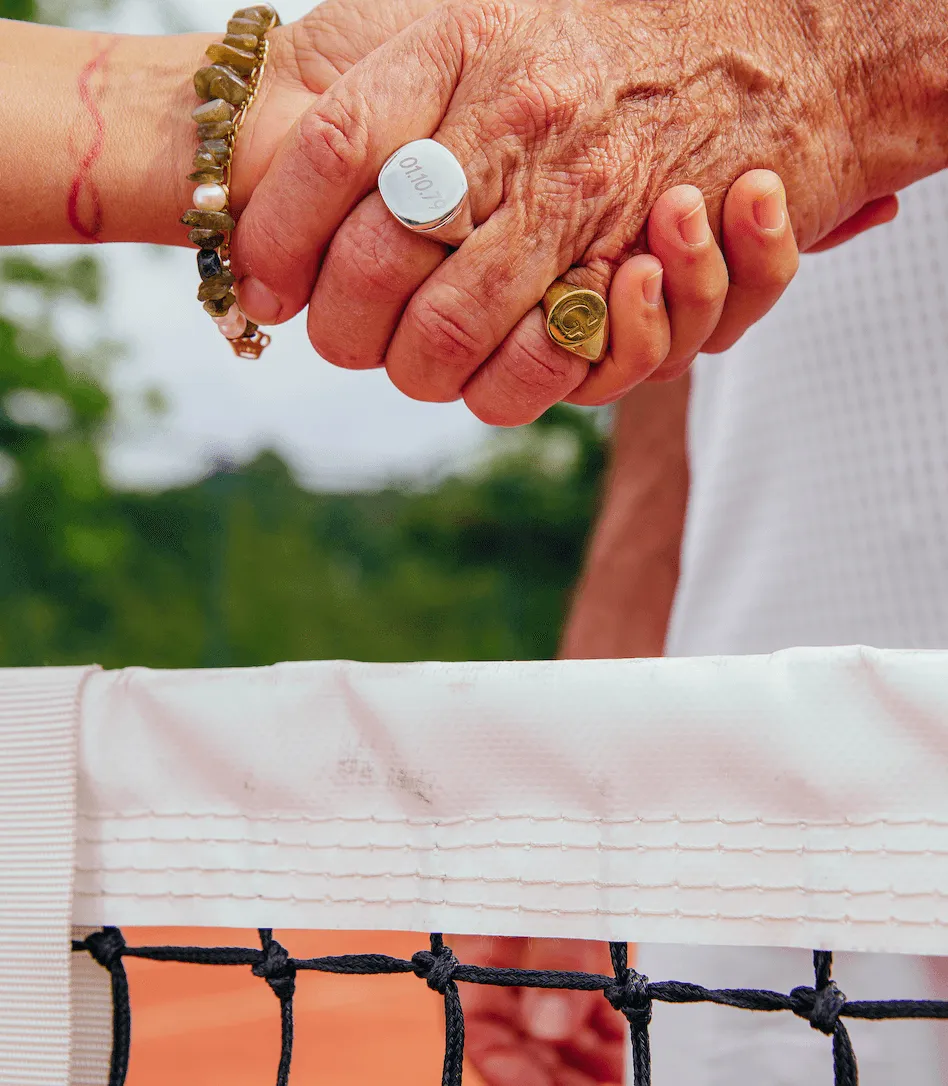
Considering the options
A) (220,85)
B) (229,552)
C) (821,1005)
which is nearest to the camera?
(821,1005)

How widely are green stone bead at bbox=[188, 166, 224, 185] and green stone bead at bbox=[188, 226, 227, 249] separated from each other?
0.04 metres

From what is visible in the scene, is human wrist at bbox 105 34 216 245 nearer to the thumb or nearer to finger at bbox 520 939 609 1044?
the thumb

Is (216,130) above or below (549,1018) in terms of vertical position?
above

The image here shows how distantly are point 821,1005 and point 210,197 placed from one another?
717 mm

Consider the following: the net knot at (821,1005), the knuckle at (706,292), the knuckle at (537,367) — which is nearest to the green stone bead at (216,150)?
the knuckle at (537,367)

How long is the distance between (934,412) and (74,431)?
6.48m

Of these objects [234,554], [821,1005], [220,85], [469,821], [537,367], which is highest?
[234,554]

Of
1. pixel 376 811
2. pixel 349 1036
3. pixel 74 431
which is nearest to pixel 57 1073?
pixel 376 811

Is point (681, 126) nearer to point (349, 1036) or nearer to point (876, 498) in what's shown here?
point (876, 498)

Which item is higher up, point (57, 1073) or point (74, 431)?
point (74, 431)

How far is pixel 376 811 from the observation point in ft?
2.11

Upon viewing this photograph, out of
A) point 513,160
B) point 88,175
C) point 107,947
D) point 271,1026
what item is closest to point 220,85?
point 88,175

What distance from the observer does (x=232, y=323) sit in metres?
0.95

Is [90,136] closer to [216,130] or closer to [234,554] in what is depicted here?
[216,130]
